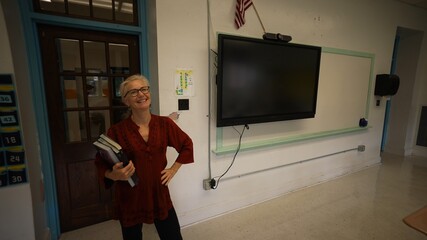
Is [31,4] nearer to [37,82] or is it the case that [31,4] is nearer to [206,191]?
[37,82]

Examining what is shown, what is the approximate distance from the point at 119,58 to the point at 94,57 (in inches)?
8.7

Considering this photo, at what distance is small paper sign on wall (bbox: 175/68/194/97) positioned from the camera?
6.33 ft

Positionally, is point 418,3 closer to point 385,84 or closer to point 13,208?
point 385,84

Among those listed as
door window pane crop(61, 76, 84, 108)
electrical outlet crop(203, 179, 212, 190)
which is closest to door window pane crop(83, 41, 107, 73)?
door window pane crop(61, 76, 84, 108)

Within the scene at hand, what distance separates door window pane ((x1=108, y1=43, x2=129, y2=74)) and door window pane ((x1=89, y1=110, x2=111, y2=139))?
44 centimetres

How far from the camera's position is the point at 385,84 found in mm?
3393

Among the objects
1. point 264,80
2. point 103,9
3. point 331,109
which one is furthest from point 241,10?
point 331,109

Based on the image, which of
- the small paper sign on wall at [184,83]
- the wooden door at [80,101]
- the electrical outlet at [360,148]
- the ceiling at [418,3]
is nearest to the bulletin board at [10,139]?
the wooden door at [80,101]

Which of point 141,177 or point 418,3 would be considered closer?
point 141,177

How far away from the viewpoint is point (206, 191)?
2.26m

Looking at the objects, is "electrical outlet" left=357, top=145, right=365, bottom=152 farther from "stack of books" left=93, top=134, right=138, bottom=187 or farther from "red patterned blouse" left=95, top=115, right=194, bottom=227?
"stack of books" left=93, top=134, right=138, bottom=187

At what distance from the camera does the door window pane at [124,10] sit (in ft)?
6.31

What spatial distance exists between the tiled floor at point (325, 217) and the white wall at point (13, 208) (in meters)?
0.65

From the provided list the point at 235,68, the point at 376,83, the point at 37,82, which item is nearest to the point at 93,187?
the point at 37,82
